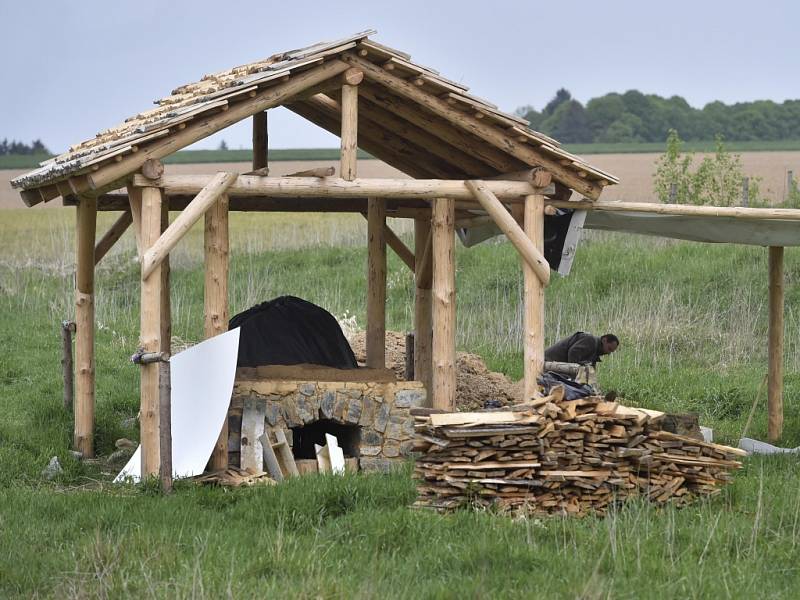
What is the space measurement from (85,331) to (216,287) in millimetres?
2741

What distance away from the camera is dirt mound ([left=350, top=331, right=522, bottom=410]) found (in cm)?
1589

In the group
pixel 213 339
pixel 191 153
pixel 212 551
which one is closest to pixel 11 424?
pixel 213 339

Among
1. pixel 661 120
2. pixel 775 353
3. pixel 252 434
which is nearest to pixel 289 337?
pixel 252 434

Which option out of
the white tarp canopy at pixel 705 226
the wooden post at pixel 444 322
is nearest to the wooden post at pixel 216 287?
the wooden post at pixel 444 322

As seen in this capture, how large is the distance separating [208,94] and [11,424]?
4935mm

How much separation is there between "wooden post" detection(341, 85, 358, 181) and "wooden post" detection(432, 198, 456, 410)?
1.13 metres

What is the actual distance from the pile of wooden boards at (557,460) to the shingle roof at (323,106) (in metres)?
3.17

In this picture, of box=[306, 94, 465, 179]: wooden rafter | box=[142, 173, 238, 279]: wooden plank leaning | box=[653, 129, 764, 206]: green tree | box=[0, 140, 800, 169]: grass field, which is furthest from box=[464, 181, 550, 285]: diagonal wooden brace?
box=[0, 140, 800, 169]: grass field

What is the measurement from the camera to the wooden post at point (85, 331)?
13508 millimetres

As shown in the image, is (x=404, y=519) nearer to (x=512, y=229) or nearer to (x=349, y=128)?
(x=512, y=229)

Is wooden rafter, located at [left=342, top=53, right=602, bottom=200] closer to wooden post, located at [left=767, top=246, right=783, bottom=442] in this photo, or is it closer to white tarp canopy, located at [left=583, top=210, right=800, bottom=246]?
white tarp canopy, located at [left=583, top=210, right=800, bottom=246]

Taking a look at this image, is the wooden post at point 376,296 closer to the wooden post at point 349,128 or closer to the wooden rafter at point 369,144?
the wooden rafter at point 369,144

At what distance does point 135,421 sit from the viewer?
15055mm

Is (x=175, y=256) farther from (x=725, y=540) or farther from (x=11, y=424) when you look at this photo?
(x=725, y=540)
